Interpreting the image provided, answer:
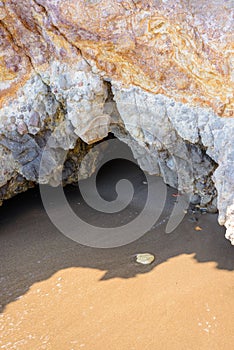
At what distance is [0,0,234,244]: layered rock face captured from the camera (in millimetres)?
3078

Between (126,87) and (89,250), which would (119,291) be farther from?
(126,87)

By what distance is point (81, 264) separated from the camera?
341cm

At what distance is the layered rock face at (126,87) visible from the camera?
3.08 m

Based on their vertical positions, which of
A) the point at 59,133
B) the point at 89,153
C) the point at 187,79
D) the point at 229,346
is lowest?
the point at 229,346

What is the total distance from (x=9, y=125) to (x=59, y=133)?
0.53 meters

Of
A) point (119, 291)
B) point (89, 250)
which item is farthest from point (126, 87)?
point (119, 291)

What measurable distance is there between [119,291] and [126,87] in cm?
190

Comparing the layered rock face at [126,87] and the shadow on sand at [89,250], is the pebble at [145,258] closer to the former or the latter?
the shadow on sand at [89,250]

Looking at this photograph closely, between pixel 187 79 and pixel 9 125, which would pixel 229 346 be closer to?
pixel 187 79

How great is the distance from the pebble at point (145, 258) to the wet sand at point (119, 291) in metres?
0.04

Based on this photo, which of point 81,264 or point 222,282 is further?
point 81,264

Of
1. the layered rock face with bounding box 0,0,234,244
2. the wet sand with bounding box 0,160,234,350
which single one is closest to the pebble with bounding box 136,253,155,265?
the wet sand with bounding box 0,160,234,350

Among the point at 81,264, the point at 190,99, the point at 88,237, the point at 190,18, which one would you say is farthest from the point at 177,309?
the point at 190,18

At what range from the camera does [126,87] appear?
3.59m
